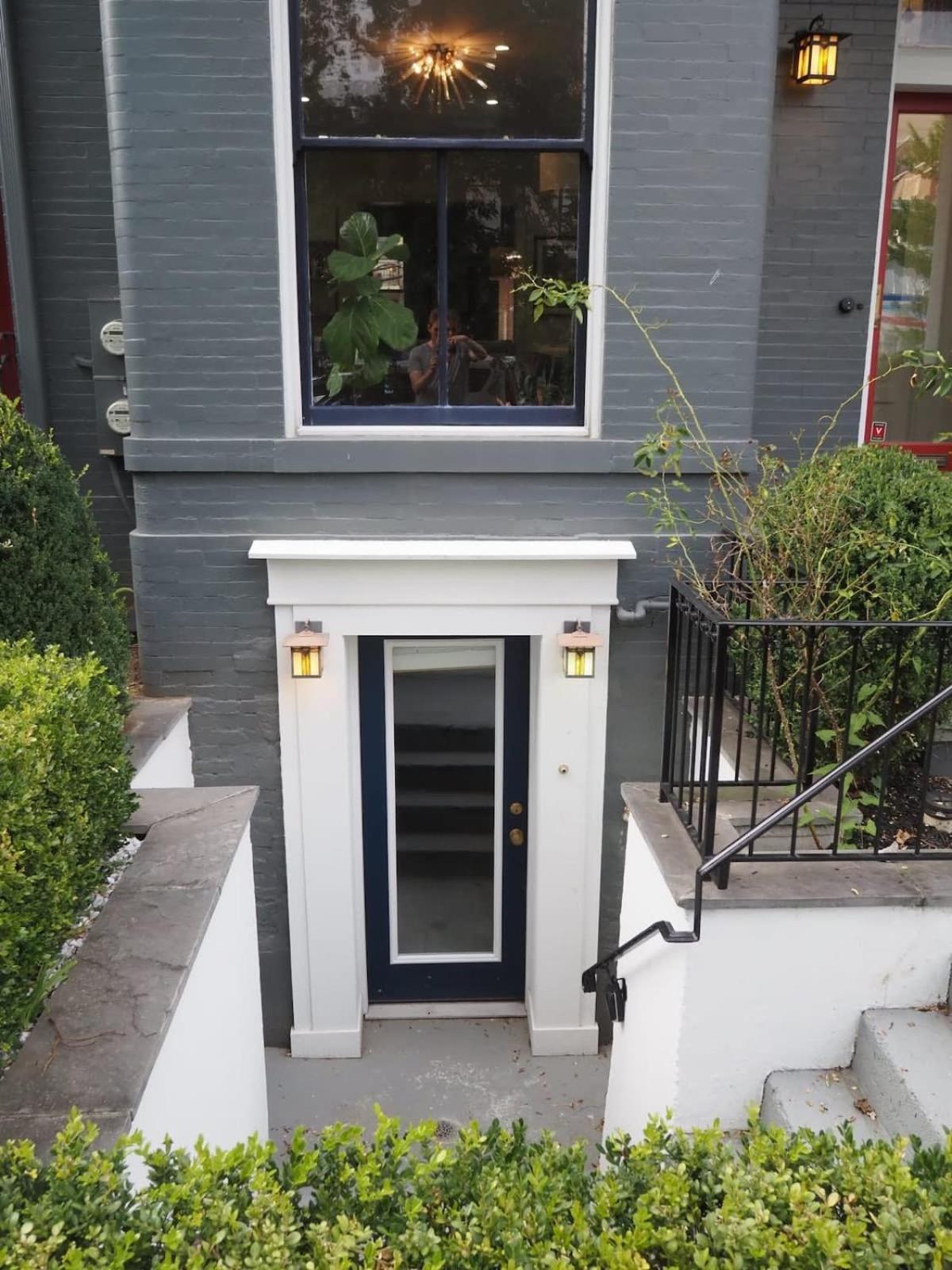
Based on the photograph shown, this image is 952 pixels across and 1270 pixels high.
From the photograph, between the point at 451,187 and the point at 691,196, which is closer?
the point at 691,196

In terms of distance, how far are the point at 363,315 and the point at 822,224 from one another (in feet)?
9.58

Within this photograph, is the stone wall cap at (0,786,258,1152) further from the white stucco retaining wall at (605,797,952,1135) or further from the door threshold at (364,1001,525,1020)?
the door threshold at (364,1001,525,1020)

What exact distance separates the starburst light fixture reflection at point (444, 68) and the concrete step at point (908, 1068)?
4644mm

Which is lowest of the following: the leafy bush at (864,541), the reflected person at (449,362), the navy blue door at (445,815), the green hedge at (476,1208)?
the navy blue door at (445,815)

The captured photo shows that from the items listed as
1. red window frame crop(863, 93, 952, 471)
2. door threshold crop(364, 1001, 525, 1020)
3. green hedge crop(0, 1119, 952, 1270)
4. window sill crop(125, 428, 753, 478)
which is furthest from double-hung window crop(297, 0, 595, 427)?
green hedge crop(0, 1119, 952, 1270)

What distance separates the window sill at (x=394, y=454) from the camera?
530 centimetres

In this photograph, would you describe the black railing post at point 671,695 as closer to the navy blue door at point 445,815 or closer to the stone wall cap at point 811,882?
the stone wall cap at point 811,882

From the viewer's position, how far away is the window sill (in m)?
5.30

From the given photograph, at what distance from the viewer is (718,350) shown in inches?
209

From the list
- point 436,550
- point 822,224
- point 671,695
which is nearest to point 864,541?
point 671,695

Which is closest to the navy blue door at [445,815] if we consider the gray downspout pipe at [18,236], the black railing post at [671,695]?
the black railing post at [671,695]

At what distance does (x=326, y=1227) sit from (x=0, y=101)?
20.1ft

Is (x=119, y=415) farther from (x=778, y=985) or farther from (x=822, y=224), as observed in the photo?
(x=778, y=985)

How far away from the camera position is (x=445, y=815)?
20.1 ft
